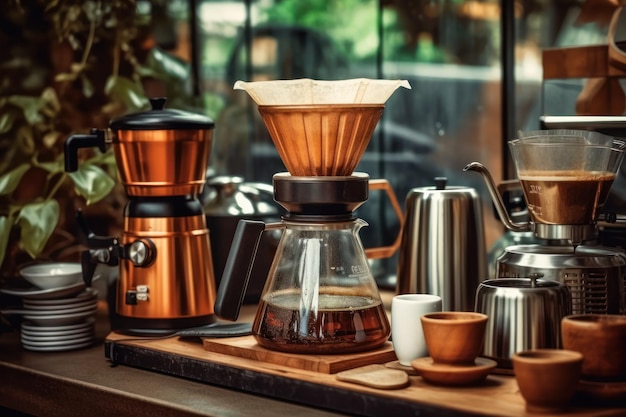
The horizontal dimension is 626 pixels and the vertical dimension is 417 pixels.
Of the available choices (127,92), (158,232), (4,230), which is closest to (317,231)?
(158,232)

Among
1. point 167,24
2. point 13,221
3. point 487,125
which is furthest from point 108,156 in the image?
point 487,125

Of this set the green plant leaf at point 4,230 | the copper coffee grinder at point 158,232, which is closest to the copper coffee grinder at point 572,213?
the copper coffee grinder at point 158,232

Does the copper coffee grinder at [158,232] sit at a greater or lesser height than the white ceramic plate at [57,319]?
greater

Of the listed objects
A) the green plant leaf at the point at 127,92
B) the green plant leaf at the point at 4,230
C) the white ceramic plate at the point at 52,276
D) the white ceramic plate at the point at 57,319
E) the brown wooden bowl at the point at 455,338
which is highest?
the green plant leaf at the point at 127,92

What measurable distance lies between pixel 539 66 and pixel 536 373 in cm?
136

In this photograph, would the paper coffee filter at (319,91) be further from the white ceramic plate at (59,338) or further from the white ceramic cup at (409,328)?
the white ceramic plate at (59,338)

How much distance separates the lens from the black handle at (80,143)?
6.39 feet

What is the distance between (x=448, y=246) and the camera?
1.80 metres

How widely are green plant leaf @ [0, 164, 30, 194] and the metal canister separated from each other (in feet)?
3.13

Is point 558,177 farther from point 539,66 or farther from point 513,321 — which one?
point 539,66

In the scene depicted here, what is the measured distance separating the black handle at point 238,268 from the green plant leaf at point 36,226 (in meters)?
0.71

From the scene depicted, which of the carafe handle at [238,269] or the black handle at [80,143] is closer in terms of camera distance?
the carafe handle at [238,269]

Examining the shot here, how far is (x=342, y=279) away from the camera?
1.62m

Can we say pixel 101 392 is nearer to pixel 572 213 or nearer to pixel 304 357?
pixel 304 357
